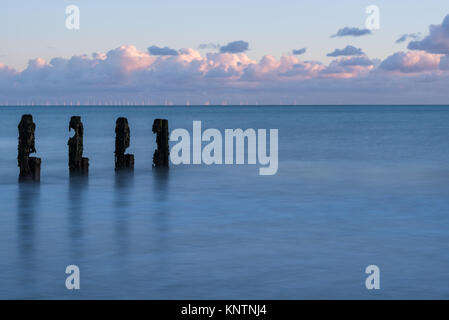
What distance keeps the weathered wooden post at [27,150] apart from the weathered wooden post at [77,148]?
65.0 inches

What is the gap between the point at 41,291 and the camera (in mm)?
11391

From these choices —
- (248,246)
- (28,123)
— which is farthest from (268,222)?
(28,123)

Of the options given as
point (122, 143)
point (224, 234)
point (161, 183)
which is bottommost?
point (224, 234)

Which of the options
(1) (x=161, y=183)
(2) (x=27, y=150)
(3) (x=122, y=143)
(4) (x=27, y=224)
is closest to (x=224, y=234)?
(4) (x=27, y=224)

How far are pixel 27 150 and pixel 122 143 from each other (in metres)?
4.92

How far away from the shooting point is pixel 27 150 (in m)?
24.7

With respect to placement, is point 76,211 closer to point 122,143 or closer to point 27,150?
point 27,150

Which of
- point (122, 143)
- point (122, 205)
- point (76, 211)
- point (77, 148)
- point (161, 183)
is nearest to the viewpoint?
point (76, 211)

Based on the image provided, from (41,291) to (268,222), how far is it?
305 inches

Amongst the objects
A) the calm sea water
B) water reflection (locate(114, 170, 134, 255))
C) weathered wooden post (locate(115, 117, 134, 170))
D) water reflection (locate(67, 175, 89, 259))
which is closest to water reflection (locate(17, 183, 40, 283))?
the calm sea water

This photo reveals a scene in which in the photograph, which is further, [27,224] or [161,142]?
[161,142]

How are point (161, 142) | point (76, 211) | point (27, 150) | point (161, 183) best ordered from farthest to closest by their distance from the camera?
point (161, 142)
point (161, 183)
point (27, 150)
point (76, 211)

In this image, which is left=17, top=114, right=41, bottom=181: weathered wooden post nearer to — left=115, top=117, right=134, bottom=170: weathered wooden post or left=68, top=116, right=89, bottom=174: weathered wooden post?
left=68, top=116, right=89, bottom=174: weathered wooden post
